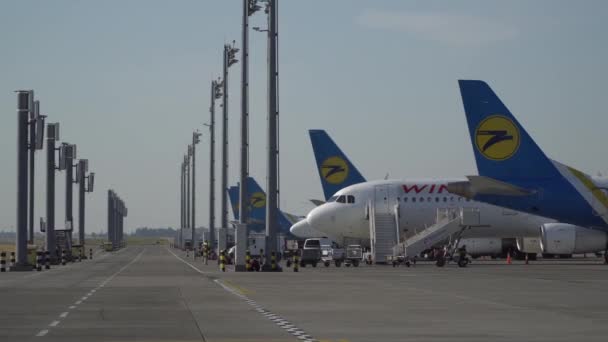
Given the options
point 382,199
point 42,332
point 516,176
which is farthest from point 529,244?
point 42,332

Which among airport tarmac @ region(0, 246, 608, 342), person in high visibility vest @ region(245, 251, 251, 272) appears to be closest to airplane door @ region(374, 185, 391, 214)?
person in high visibility vest @ region(245, 251, 251, 272)

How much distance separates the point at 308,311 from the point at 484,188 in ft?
112

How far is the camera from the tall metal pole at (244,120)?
198ft

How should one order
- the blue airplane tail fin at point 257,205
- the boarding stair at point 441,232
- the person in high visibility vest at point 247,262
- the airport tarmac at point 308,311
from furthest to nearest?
1. the blue airplane tail fin at point 257,205
2. the boarding stair at point 441,232
3. the person in high visibility vest at point 247,262
4. the airport tarmac at point 308,311

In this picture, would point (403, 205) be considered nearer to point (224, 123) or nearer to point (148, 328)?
point (224, 123)

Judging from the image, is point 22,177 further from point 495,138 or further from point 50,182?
point 495,138

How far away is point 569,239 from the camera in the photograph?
6581 centimetres

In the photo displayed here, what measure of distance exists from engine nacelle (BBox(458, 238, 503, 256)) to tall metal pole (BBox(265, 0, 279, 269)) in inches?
832

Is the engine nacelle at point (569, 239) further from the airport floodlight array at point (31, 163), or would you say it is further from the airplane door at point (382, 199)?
the airport floodlight array at point (31, 163)

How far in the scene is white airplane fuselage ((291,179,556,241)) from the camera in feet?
234

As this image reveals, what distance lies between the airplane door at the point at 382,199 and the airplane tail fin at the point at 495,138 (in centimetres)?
1311

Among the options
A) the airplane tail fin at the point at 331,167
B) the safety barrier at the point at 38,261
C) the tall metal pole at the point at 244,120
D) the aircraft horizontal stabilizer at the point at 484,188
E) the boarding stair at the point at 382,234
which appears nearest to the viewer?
the aircraft horizontal stabilizer at the point at 484,188

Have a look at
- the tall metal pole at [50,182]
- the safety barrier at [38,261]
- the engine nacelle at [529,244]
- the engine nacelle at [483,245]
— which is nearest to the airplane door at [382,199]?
the engine nacelle at [483,245]

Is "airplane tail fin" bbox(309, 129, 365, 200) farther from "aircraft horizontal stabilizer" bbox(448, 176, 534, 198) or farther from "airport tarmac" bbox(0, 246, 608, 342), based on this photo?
"airport tarmac" bbox(0, 246, 608, 342)
